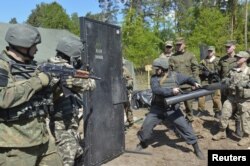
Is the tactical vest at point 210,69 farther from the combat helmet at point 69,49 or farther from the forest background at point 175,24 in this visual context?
the forest background at point 175,24

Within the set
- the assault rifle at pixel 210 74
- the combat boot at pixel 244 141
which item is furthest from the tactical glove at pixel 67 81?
the assault rifle at pixel 210 74

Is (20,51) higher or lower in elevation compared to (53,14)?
lower

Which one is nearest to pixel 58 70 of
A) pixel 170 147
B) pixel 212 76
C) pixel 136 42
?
pixel 170 147

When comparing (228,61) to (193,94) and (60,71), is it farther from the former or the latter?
(60,71)

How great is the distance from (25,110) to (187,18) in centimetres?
3260

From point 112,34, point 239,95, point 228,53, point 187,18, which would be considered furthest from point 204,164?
point 187,18

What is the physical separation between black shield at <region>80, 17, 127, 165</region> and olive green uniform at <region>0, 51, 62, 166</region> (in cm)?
215

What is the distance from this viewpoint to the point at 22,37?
3.84 m

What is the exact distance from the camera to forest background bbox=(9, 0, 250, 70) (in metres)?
24.7

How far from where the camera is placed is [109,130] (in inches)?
267

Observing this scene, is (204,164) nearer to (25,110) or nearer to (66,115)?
(66,115)

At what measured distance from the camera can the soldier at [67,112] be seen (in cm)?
498

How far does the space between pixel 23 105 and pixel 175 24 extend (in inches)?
Result: 1298

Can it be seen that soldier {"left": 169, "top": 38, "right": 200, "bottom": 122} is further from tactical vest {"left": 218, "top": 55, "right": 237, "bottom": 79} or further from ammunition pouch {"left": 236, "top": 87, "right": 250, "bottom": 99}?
ammunition pouch {"left": 236, "top": 87, "right": 250, "bottom": 99}
